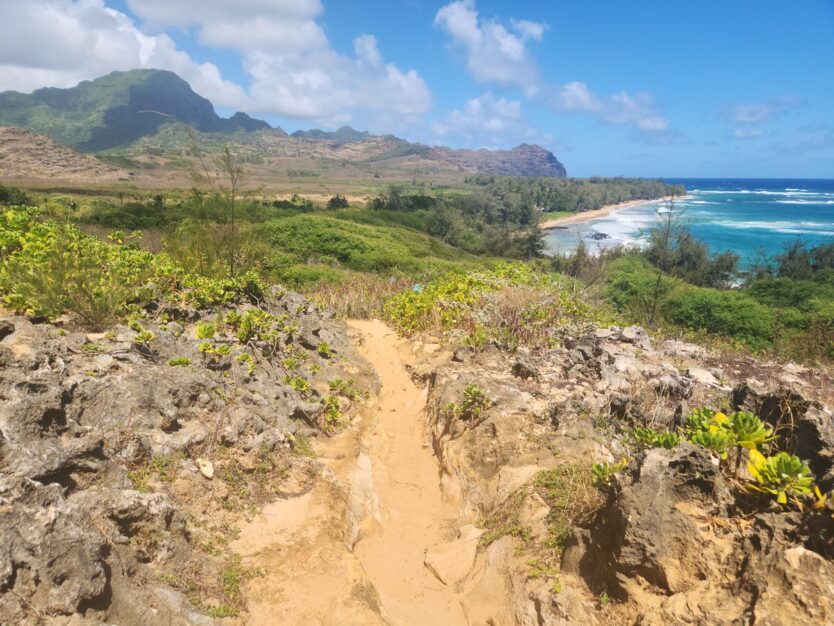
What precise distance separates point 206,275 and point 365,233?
2182 cm

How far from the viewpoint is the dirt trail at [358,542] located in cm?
316

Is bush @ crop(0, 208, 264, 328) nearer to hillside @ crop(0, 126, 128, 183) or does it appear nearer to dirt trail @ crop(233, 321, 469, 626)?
dirt trail @ crop(233, 321, 469, 626)

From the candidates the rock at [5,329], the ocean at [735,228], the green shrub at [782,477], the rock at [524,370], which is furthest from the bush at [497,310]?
the ocean at [735,228]

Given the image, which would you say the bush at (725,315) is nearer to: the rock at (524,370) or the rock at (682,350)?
the rock at (682,350)

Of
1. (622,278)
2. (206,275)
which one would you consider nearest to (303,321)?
(206,275)

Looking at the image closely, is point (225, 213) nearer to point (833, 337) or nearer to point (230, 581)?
point (230, 581)

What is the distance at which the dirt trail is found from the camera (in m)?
3.16

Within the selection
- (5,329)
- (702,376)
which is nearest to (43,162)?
(5,329)

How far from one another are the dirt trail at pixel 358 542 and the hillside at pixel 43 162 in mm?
87543

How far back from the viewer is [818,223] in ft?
242

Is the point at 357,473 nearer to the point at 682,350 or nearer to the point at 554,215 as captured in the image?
the point at 682,350

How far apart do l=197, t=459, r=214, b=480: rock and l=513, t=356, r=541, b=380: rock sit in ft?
13.0

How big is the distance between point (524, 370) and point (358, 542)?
10.5ft

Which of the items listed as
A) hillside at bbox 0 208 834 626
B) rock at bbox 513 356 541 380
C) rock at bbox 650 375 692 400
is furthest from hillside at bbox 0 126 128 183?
rock at bbox 650 375 692 400
